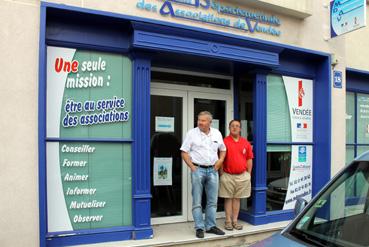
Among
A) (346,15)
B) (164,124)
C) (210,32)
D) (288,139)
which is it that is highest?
(346,15)

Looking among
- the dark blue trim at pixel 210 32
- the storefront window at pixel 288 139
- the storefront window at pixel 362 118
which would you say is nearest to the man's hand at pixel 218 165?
the storefront window at pixel 288 139

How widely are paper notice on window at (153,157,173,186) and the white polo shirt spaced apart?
833mm

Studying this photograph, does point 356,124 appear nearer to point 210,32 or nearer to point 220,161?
point 220,161

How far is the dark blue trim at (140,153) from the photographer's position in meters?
5.03

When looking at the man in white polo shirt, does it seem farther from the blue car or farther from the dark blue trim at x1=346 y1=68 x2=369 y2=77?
the dark blue trim at x1=346 y1=68 x2=369 y2=77

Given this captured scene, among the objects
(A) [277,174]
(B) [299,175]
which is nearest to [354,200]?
(A) [277,174]

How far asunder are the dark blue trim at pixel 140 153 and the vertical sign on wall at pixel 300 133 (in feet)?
9.59

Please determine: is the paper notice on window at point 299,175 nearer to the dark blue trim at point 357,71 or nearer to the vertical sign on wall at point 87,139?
the dark blue trim at point 357,71

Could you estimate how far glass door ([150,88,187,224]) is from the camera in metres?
5.91

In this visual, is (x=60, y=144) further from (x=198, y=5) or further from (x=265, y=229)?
(x=265, y=229)

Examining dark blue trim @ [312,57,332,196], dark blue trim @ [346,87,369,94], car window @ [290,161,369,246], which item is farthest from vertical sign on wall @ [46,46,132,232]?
dark blue trim @ [346,87,369,94]

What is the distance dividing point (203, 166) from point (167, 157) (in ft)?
3.14

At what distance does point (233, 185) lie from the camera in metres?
5.57

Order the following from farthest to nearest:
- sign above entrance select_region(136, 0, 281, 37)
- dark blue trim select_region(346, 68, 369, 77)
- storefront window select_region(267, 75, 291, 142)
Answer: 1. dark blue trim select_region(346, 68, 369, 77)
2. storefront window select_region(267, 75, 291, 142)
3. sign above entrance select_region(136, 0, 281, 37)
